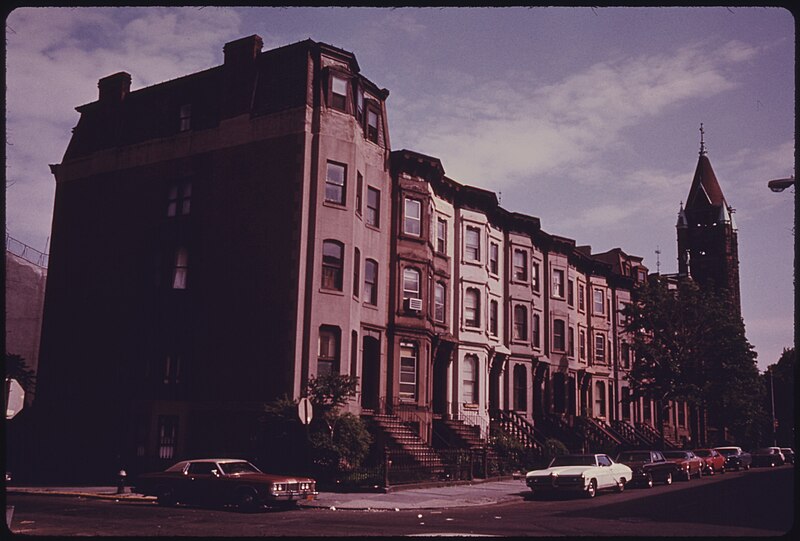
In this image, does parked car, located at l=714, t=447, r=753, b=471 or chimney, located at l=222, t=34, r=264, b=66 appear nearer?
chimney, located at l=222, t=34, r=264, b=66

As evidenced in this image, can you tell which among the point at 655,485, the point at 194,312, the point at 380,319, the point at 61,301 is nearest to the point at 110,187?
the point at 61,301

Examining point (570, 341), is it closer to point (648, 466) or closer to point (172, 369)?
point (648, 466)

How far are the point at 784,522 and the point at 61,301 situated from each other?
29.9 metres

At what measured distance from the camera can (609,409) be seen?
184ft

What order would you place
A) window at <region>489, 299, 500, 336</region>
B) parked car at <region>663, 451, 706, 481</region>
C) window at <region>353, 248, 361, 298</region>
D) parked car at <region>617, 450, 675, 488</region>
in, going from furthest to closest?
window at <region>489, 299, 500, 336</region>
parked car at <region>663, 451, 706, 481</region>
window at <region>353, 248, 361, 298</region>
parked car at <region>617, 450, 675, 488</region>

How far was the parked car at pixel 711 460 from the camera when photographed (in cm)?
3912

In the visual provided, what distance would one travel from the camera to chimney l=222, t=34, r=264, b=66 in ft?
107

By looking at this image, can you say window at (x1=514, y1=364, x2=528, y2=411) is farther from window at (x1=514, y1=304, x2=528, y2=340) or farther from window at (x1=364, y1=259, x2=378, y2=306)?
window at (x1=364, y1=259, x2=378, y2=306)

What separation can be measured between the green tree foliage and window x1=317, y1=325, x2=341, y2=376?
23878 mm

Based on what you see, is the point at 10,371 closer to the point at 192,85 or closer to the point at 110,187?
the point at 110,187

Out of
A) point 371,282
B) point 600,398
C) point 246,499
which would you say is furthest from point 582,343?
point 246,499

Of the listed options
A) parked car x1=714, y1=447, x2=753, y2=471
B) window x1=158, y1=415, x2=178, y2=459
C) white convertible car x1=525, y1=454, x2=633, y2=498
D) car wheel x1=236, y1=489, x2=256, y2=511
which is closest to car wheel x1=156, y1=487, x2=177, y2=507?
car wheel x1=236, y1=489, x2=256, y2=511

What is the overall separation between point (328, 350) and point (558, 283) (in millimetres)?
24371

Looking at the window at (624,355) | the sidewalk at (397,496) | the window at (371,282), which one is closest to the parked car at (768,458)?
the window at (624,355)
